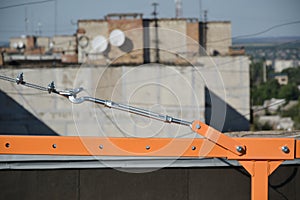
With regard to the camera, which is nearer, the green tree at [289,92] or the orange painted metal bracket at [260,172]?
the orange painted metal bracket at [260,172]

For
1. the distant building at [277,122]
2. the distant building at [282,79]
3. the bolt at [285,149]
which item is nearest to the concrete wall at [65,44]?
the distant building at [277,122]

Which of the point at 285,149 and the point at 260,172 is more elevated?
the point at 285,149

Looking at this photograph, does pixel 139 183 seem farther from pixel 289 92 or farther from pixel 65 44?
pixel 289 92

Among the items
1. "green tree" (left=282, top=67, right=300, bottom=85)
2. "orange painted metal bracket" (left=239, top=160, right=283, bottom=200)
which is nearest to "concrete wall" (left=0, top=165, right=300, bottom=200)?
"orange painted metal bracket" (left=239, top=160, right=283, bottom=200)

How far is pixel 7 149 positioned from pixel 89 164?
3.69 feet

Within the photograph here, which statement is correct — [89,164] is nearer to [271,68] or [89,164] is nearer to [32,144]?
[32,144]

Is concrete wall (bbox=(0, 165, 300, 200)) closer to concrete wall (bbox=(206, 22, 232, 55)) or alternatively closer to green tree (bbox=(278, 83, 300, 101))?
concrete wall (bbox=(206, 22, 232, 55))

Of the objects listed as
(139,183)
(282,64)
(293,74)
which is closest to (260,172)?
(139,183)

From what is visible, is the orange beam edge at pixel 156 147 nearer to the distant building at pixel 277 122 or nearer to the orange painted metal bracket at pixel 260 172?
the orange painted metal bracket at pixel 260 172

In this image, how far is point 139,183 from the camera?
529 cm

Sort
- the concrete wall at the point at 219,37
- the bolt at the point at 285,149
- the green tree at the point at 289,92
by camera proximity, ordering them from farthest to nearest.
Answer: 1. the green tree at the point at 289,92
2. the concrete wall at the point at 219,37
3. the bolt at the point at 285,149

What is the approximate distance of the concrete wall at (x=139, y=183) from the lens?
207 inches

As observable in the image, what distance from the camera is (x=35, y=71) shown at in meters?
24.2

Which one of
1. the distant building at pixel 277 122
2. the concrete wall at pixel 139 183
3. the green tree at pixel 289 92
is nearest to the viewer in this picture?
the concrete wall at pixel 139 183
